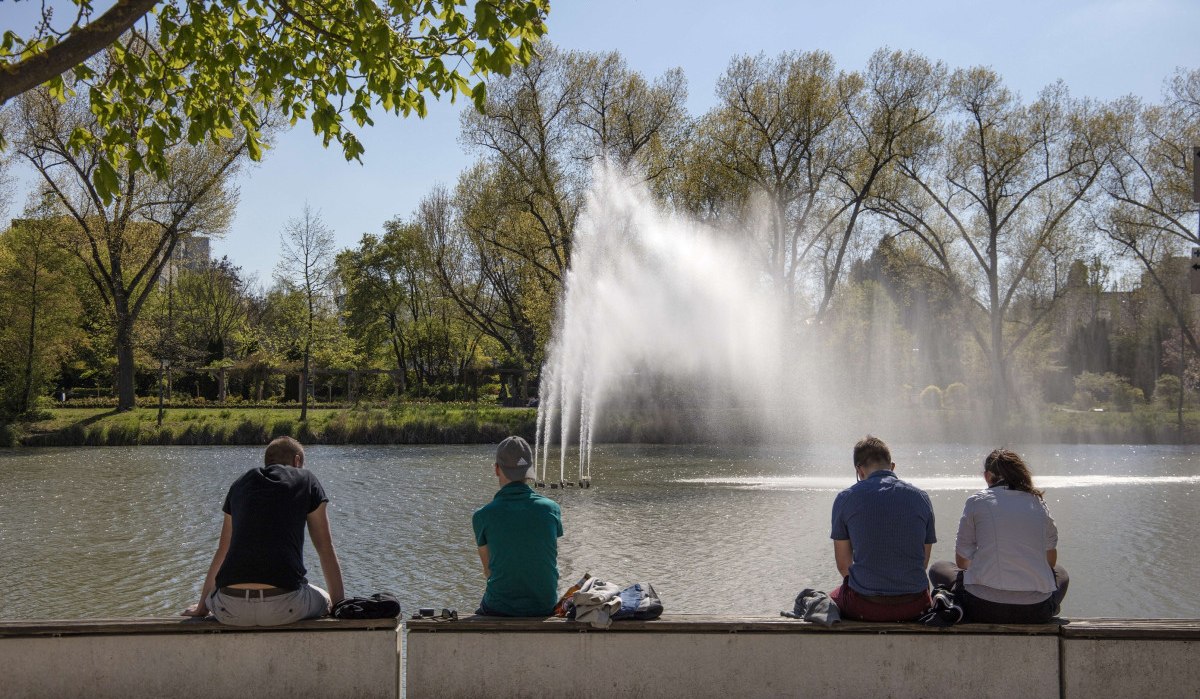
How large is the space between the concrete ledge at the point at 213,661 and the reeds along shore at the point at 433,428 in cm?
2972

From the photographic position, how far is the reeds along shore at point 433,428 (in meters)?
34.8

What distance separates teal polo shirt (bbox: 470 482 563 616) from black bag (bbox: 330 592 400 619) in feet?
1.86

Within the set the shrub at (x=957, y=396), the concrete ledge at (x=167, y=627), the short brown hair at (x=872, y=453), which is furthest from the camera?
the shrub at (x=957, y=396)

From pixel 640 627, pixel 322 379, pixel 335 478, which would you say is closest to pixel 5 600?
pixel 640 627

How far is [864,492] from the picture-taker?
18.6 ft

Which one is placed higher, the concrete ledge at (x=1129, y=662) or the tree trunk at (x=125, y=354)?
the tree trunk at (x=125, y=354)

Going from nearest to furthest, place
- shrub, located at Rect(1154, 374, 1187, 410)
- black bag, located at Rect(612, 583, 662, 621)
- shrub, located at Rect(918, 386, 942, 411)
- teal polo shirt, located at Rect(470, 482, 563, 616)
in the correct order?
black bag, located at Rect(612, 583, 662, 621) < teal polo shirt, located at Rect(470, 482, 563, 616) < shrub, located at Rect(1154, 374, 1187, 410) < shrub, located at Rect(918, 386, 942, 411)

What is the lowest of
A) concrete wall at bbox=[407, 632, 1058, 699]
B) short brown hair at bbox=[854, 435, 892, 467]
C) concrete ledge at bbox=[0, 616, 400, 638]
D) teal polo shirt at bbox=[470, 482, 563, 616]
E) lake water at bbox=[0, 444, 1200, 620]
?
lake water at bbox=[0, 444, 1200, 620]

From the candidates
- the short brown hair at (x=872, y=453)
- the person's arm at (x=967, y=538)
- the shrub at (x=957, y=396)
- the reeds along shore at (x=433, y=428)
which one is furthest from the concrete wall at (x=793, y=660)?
the shrub at (x=957, y=396)

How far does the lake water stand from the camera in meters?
10.7

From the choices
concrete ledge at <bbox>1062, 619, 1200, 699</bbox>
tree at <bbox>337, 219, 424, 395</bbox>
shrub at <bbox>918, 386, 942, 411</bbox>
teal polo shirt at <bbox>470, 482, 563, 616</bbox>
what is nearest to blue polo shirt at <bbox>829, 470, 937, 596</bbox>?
concrete ledge at <bbox>1062, 619, 1200, 699</bbox>

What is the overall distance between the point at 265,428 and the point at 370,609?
32.2 m

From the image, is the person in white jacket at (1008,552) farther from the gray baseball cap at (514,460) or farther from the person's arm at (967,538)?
the gray baseball cap at (514,460)

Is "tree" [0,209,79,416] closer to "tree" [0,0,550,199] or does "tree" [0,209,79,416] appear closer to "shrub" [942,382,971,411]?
"tree" [0,0,550,199]
